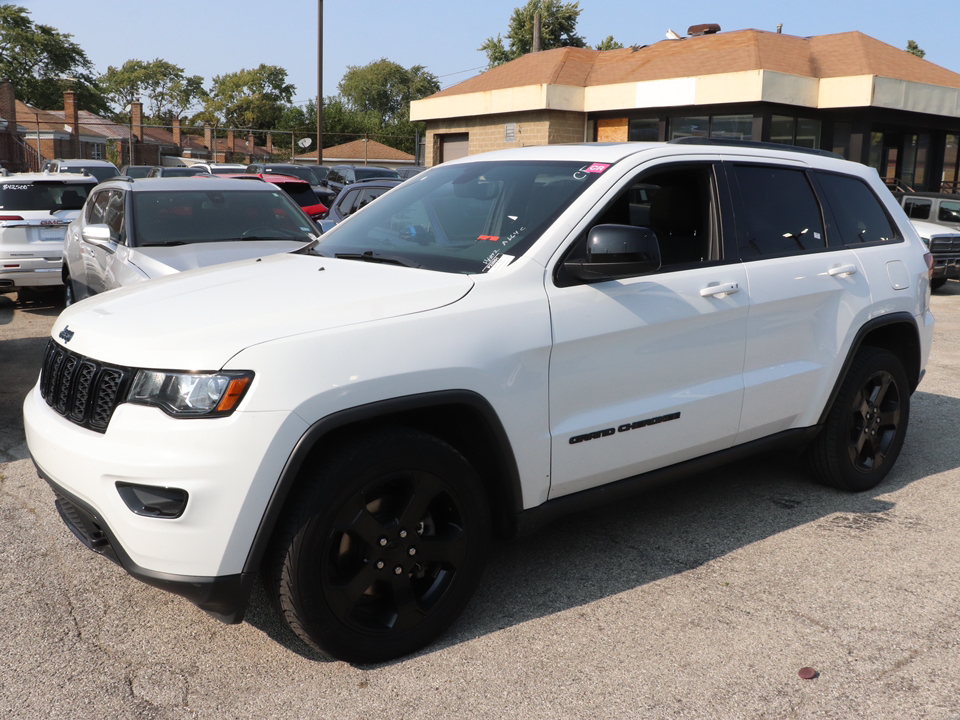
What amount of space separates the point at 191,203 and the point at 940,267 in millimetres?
11606

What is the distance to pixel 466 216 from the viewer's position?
393 centimetres

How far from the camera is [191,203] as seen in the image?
26.1 ft

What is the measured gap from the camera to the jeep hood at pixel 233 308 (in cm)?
286

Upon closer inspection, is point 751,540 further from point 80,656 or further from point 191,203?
point 191,203

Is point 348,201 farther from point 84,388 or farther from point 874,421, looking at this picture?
point 84,388

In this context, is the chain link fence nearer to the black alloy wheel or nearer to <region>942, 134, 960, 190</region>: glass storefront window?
<region>942, 134, 960, 190</region>: glass storefront window

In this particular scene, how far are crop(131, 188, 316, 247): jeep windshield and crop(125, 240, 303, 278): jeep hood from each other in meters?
0.20

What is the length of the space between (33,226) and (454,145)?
67.2ft

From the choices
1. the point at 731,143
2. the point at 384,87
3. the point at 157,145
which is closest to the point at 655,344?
the point at 731,143

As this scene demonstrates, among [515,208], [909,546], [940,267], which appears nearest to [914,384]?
[909,546]

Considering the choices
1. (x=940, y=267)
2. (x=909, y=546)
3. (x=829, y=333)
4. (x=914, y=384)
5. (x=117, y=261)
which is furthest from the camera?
(x=940, y=267)

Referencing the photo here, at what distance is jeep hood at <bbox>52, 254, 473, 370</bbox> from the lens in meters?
2.86

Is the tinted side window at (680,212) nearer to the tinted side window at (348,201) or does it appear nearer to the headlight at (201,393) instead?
the headlight at (201,393)

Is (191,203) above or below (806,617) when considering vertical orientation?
above
